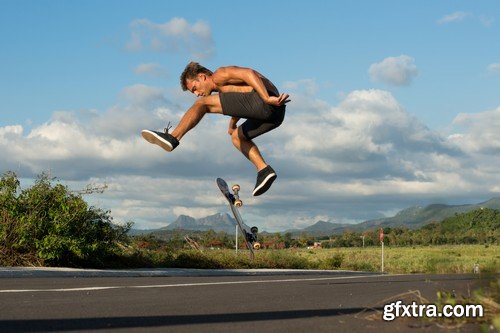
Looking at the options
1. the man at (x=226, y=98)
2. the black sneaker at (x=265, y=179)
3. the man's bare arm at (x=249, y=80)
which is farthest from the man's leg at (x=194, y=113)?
the black sneaker at (x=265, y=179)

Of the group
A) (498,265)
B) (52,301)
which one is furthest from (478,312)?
(52,301)

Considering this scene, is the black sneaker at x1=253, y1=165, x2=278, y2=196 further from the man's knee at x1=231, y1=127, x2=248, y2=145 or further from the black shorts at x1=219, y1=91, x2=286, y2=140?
the black shorts at x1=219, y1=91, x2=286, y2=140

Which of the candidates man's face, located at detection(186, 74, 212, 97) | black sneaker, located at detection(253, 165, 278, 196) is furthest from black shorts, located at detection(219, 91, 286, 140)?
black sneaker, located at detection(253, 165, 278, 196)

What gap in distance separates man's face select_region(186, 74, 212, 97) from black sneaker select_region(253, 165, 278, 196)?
133 cm

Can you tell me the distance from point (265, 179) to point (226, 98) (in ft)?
4.38

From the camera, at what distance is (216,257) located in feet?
79.0

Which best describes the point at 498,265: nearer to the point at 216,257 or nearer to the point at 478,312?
the point at 478,312

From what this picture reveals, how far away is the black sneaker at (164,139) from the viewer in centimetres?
875

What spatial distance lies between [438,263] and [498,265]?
6.40 ft

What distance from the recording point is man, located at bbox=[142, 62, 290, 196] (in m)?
8.67

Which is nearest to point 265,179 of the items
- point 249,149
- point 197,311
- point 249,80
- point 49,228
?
point 249,149

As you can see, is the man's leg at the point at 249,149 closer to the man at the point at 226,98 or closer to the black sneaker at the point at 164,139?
the man at the point at 226,98

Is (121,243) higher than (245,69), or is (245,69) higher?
(245,69)

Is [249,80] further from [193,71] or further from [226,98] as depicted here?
[193,71]
